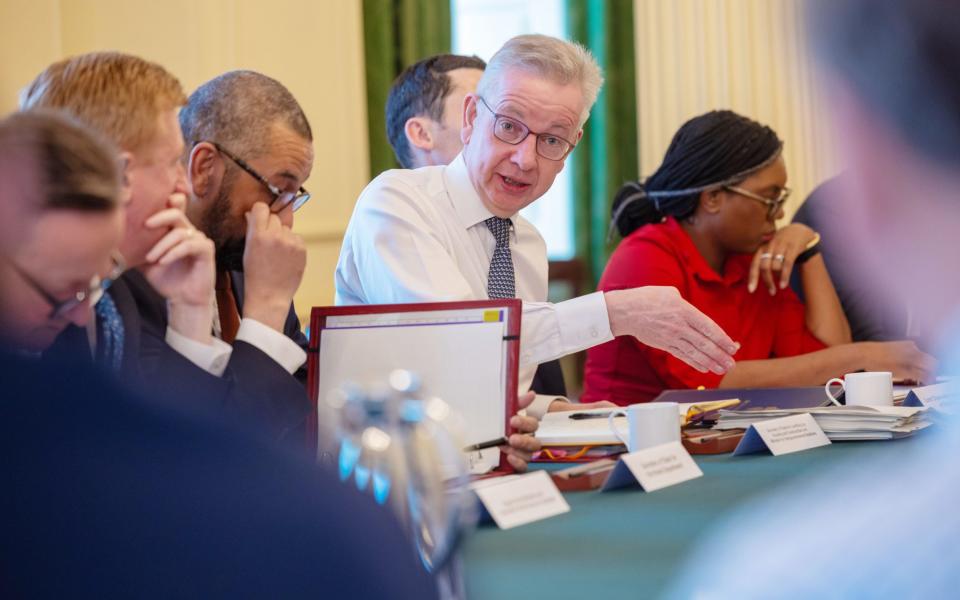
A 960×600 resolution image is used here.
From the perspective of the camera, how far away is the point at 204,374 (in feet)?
5.53

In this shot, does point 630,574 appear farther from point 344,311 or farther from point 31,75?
point 31,75

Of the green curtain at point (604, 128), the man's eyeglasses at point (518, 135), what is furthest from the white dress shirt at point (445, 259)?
the green curtain at point (604, 128)

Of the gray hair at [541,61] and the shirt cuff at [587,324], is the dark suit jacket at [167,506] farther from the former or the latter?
the gray hair at [541,61]

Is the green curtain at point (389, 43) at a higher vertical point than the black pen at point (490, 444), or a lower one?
higher

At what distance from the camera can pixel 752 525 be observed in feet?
2.56

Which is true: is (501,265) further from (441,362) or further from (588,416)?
(441,362)

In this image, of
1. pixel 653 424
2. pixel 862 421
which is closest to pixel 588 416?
pixel 653 424

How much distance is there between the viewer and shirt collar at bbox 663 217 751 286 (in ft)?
10.7

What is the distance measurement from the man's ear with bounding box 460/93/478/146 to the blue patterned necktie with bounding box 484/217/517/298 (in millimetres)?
230

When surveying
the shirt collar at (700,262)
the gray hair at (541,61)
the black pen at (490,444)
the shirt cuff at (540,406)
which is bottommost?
the shirt cuff at (540,406)

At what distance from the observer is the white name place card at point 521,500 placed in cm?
139

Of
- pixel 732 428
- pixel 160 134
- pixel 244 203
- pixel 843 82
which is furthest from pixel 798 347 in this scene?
pixel 843 82

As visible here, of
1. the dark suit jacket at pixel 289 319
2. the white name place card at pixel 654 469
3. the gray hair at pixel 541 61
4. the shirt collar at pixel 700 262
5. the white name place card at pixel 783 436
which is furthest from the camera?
the shirt collar at pixel 700 262

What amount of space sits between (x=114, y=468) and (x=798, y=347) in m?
3.03
